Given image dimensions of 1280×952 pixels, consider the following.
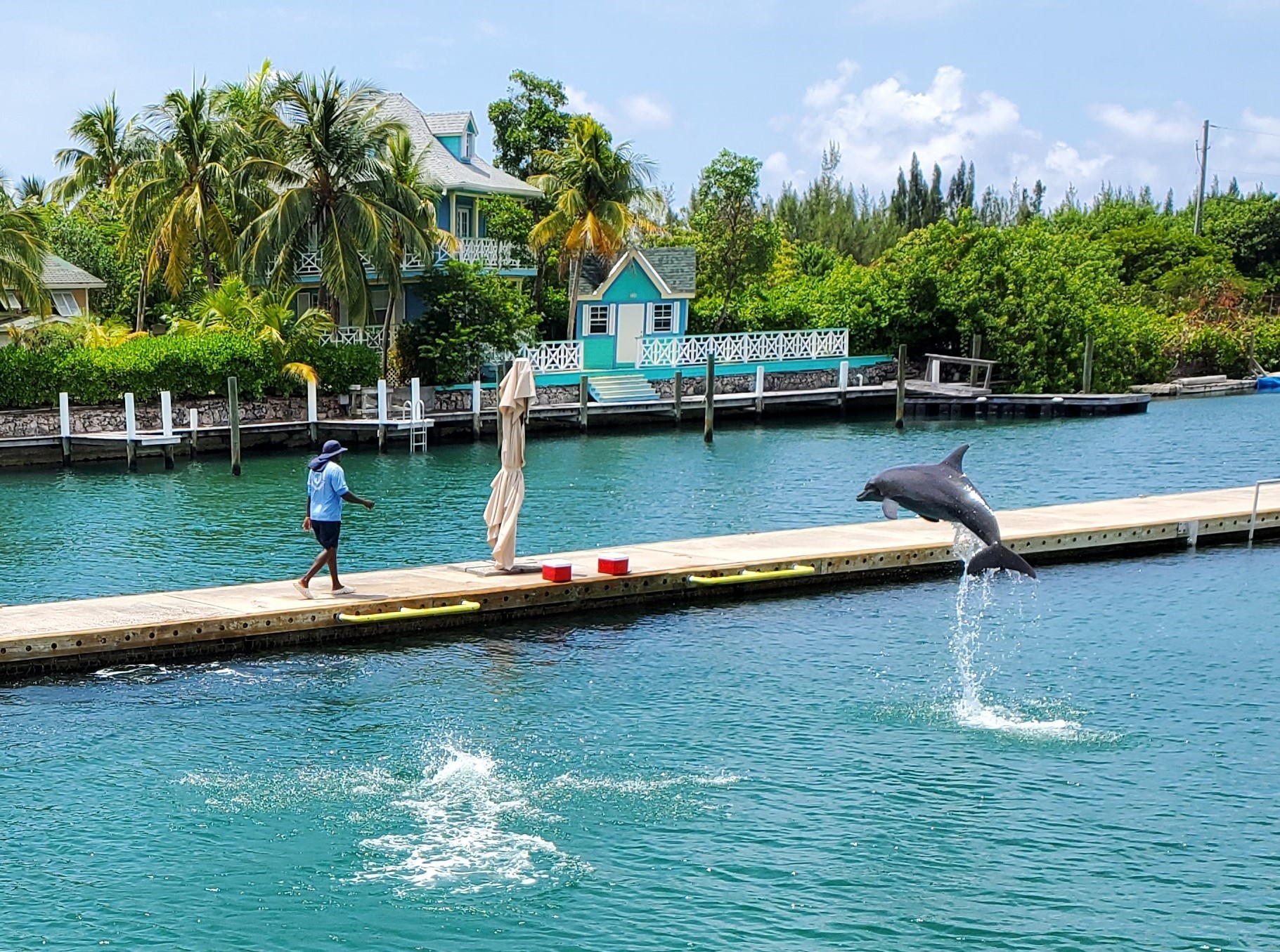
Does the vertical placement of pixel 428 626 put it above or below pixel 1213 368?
below

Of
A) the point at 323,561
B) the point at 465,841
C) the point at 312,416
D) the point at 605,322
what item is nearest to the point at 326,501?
the point at 323,561

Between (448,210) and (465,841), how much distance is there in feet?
150

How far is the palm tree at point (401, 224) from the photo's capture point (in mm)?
49969

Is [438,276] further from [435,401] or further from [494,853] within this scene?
[494,853]

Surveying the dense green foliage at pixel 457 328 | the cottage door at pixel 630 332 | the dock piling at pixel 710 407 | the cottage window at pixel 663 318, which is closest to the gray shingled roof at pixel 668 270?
the cottage window at pixel 663 318

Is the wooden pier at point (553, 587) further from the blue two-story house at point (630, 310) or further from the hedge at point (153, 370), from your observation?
the blue two-story house at point (630, 310)

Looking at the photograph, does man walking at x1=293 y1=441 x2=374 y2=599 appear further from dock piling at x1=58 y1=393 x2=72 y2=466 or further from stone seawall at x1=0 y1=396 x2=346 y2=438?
stone seawall at x1=0 y1=396 x2=346 y2=438

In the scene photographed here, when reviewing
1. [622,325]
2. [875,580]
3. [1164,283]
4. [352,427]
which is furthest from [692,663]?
[1164,283]

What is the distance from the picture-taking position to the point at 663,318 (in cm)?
6194

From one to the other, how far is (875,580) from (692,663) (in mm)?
5617

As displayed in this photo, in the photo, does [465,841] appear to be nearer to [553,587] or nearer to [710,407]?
[553,587]

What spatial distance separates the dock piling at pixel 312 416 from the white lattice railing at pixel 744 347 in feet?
48.8

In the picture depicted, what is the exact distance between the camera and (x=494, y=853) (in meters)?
14.2

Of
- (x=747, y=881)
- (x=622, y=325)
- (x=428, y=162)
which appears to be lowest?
(x=747, y=881)
